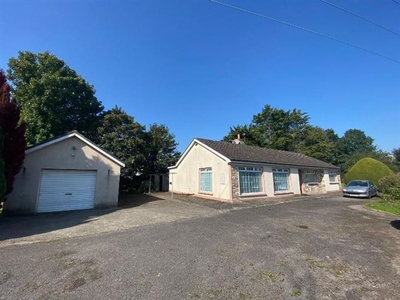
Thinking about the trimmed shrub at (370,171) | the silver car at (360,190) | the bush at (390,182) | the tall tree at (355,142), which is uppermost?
the tall tree at (355,142)

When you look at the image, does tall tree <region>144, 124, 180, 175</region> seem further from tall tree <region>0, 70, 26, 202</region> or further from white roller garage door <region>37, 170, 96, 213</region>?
tall tree <region>0, 70, 26, 202</region>

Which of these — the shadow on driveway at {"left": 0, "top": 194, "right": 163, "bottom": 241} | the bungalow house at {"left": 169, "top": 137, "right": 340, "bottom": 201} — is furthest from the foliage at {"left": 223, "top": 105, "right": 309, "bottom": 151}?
the shadow on driveway at {"left": 0, "top": 194, "right": 163, "bottom": 241}

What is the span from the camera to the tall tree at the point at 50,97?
2067cm

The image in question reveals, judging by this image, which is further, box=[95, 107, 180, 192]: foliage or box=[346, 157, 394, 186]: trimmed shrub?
box=[346, 157, 394, 186]: trimmed shrub

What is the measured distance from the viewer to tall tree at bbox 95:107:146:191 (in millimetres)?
21781

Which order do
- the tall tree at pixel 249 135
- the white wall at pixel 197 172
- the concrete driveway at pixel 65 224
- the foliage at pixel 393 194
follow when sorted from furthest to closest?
the tall tree at pixel 249 135
the white wall at pixel 197 172
the foliage at pixel 393 194
the concrete driveway at pixel 65 224

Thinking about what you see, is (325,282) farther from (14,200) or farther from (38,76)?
(38,76)

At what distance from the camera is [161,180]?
2544 cm

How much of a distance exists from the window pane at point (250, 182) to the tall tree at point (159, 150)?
1203 cm

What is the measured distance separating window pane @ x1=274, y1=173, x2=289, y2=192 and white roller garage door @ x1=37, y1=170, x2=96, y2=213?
46.7 feet

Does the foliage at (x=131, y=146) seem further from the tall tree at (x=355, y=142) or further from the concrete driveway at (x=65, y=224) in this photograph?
the tall tree at (x=355, y=142)

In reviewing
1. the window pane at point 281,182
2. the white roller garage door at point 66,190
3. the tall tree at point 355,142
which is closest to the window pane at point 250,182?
the window pane at point 281,182

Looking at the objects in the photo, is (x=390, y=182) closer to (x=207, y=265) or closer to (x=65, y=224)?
(x=207, y=265)

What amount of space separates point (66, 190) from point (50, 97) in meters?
14.4
